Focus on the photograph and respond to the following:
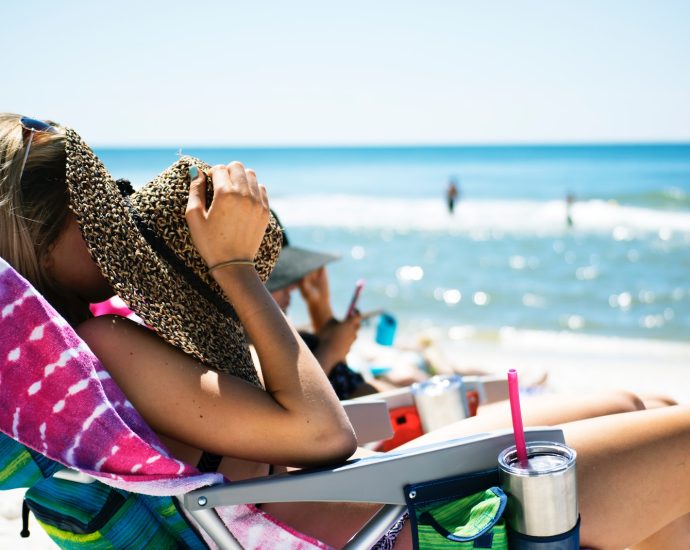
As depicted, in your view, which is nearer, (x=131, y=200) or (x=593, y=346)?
(x=131, y=200)

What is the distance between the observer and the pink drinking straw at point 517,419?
138cm

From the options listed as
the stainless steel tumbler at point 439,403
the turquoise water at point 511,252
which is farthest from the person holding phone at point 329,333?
the turquoise water at point 511,252

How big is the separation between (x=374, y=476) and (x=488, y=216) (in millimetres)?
19288

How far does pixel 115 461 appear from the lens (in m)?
1.35

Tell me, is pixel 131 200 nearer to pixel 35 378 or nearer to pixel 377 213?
pixel 35 378

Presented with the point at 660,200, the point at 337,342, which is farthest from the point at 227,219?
the point at 660,200

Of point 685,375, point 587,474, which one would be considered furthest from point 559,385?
point 587,474

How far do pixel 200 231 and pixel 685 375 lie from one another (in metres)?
5.33

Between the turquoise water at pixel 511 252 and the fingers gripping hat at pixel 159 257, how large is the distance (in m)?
6.28

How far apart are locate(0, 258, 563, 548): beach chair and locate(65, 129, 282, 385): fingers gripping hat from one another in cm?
14

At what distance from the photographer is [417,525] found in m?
1.43

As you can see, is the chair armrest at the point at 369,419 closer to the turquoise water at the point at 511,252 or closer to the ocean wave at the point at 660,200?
the turquoise water at the point at 511,252

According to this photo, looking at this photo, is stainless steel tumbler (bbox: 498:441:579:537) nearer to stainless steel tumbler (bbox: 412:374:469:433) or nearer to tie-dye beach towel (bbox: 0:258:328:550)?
tie-dye beach towel (bbox: 0:258:328:550)

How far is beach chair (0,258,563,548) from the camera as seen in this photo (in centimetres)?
134
